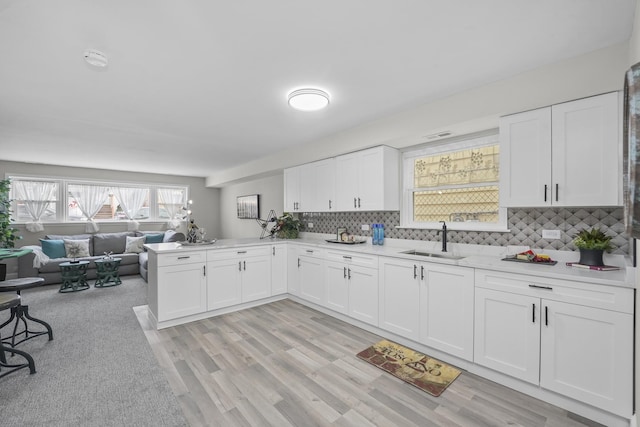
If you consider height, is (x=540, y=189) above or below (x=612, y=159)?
below

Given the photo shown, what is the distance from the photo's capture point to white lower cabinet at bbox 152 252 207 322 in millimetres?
3273

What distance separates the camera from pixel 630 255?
6.61ft

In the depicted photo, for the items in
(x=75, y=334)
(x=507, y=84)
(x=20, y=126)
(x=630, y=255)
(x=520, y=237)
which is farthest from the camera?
(x=20, y=126)

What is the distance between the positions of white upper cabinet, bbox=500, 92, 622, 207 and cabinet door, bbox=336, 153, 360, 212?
1.67 m

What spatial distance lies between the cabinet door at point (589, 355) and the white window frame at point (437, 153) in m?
0.96

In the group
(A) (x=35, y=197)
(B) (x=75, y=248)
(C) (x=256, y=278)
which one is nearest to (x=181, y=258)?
(C) (x=256, y=278)

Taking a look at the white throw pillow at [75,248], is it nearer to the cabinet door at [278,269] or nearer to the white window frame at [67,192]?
the white window frame at [67,192]

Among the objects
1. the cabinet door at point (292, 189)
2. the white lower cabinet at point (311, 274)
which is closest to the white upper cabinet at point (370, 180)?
the white lower cabinet at point (311, 274)

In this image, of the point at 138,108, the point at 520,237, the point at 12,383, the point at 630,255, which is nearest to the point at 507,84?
the point at 520,237

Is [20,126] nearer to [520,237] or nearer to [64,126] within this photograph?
[64,126]

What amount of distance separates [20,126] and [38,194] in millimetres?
3554

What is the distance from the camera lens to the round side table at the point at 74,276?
4938 millimetres

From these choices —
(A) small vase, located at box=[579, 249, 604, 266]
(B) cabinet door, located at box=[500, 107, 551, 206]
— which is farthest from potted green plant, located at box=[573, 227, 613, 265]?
(B) cabinet door, located at box=[500, 107, 551, 206]

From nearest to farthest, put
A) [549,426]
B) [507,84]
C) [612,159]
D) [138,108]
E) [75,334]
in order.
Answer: [549,426] → [612,159] → [507,84] → [138,108] → [75,334]
